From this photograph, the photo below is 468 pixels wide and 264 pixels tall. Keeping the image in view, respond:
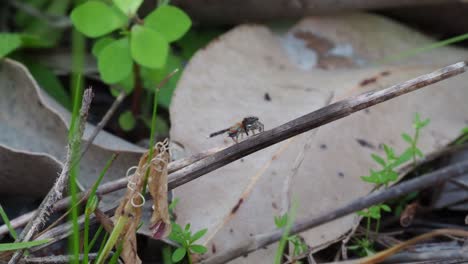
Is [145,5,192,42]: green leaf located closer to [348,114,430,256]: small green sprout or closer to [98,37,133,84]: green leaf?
[98,37,133,84]: green leaf

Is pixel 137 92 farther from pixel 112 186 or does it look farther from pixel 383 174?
pixel 383 174

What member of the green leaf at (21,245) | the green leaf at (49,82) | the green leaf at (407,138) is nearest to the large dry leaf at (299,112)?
the green leaf at (407,138)

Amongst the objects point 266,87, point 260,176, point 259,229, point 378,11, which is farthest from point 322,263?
point 378,11

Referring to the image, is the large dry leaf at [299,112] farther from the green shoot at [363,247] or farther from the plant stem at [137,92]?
the plant stem at [137,92]

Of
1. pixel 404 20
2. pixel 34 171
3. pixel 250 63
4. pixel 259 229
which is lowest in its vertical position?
pixel 259 229

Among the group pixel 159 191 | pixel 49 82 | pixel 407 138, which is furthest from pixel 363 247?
pixel 49 82

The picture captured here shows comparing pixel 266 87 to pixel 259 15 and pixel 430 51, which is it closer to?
pixel 259 15
